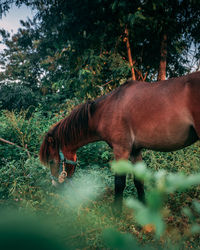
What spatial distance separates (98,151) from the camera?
14.2ft

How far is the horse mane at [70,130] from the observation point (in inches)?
108

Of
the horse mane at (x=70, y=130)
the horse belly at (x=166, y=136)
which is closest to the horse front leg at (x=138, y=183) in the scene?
the horse belly at (x=166, y=136)

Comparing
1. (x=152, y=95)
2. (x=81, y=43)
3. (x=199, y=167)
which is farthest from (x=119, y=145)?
(x=81, y=43)

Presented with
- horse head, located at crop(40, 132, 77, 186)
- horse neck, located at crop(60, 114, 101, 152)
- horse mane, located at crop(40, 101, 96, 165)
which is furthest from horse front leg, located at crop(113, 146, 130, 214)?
horse head, located at crop(40, 132, 77, 186)

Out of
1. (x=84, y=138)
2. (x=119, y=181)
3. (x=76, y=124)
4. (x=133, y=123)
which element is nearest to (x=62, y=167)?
(x=84, y=138)

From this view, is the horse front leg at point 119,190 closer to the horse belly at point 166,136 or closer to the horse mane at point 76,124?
the horse belly at point 166,136

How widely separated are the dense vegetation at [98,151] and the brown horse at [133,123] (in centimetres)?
50

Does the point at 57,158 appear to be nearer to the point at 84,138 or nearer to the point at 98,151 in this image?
the point at 84,138

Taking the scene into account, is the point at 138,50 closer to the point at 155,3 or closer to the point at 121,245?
the point at 155,3

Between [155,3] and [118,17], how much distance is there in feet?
3.87

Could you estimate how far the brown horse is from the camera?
1.99 m

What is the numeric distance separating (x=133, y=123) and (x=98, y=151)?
217 cm

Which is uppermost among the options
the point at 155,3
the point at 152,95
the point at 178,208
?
the point at 155,3

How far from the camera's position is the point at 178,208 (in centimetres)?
257
